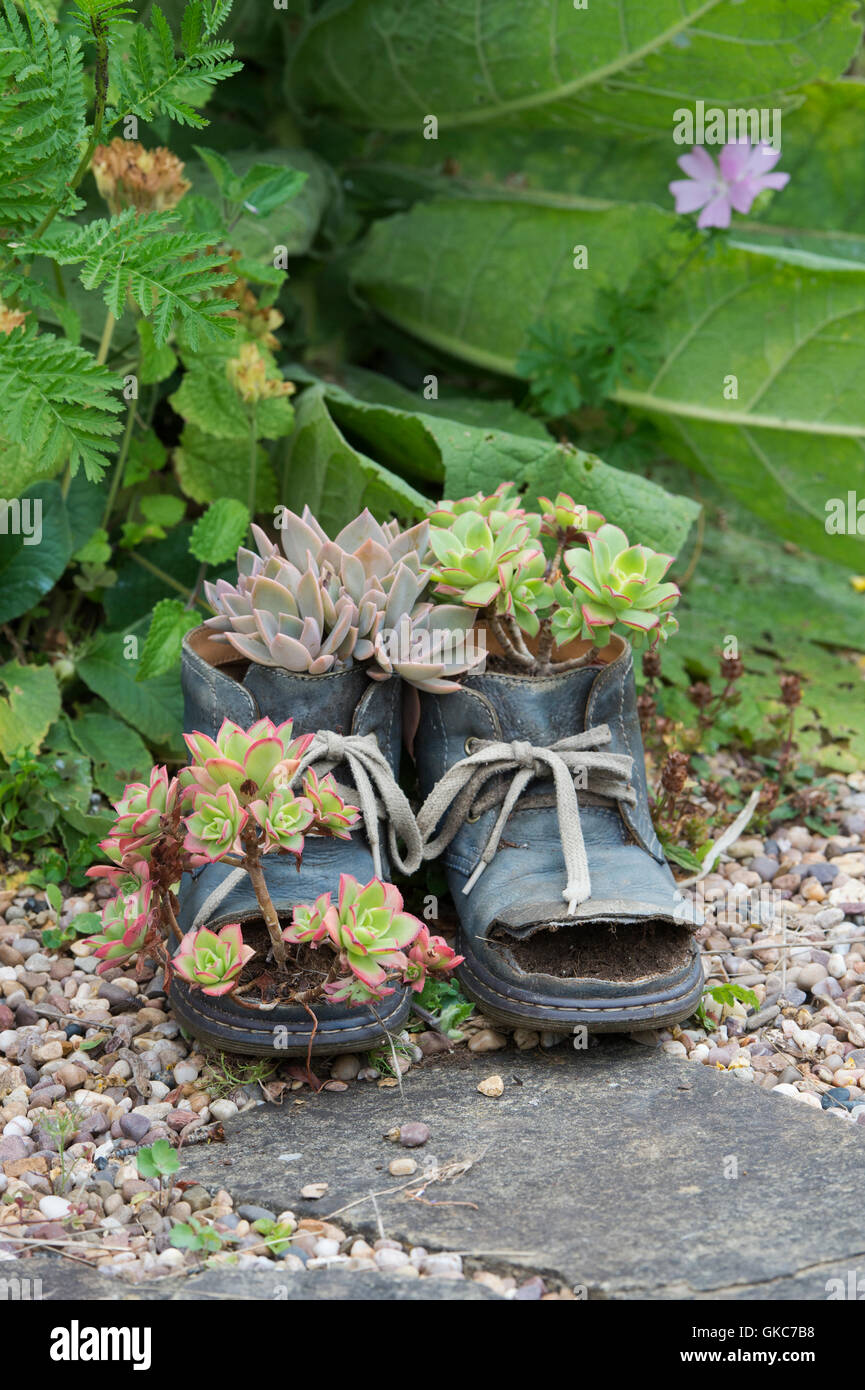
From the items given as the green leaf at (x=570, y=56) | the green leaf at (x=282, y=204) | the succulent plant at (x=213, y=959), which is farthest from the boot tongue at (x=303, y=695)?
the green leaf at (x=570, y=56)

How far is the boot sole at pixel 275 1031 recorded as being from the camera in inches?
60.9

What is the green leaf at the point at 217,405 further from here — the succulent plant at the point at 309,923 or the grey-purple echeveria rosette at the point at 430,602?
the succulent plant at the point at 309,923

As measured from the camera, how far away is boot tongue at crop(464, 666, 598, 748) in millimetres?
1881

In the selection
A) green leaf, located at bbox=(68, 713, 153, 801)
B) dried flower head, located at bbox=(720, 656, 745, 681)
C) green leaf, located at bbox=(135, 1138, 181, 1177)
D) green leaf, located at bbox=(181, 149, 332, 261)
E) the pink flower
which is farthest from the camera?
the pink flower

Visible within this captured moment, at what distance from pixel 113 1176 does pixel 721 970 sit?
0.94 meters

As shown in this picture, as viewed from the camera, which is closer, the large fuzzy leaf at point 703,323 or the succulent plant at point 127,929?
the succulent plant at point 127,929

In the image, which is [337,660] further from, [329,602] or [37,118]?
[37,118]

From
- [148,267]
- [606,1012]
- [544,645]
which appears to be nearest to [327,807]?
[606,1012]

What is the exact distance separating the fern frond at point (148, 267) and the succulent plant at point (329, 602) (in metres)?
0.30

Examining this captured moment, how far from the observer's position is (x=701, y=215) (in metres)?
2.72

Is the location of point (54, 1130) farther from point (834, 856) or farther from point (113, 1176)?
point (834, 856)

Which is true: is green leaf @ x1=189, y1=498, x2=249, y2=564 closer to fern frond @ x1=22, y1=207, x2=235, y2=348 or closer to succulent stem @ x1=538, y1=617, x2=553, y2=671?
fern frond @ x1=22, y1=207, x2=235, y2=348

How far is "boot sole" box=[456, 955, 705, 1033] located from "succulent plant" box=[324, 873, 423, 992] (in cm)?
20

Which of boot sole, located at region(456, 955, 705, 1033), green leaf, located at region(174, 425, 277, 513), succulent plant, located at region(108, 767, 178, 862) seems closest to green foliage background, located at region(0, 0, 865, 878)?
green leaf, located at region(174, 425, 277, 513)
